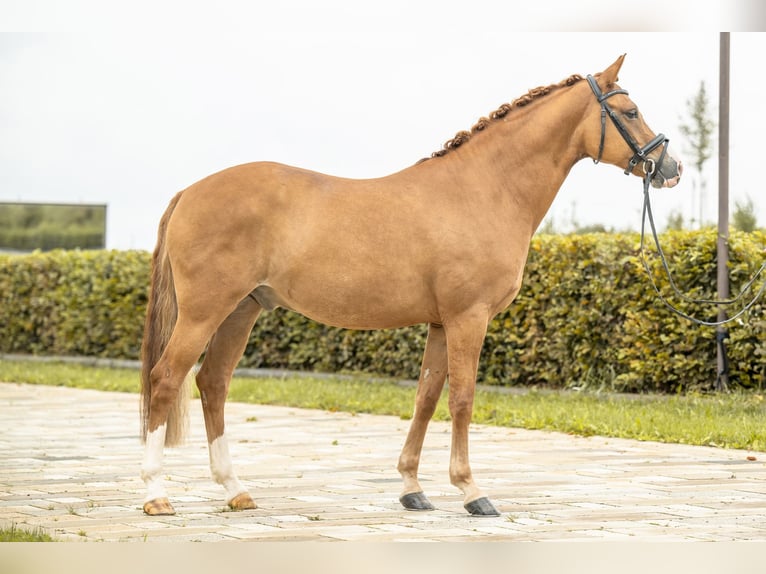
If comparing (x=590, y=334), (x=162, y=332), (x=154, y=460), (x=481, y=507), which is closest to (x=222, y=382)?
(x=162, y=332)

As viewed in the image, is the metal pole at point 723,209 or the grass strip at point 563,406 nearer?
the grass strip at point 563,406

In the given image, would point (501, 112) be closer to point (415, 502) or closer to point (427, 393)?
point (427, 393)

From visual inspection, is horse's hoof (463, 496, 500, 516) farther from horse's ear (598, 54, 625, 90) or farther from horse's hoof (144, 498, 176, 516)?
horse's ear (598, 54, 625, 90)

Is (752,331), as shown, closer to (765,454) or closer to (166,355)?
(765,454)

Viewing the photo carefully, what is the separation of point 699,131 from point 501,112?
50.0 ft

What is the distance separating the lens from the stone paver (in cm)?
537

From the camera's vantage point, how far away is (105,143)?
1953 centimetres

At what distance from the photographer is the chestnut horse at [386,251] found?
236 inches

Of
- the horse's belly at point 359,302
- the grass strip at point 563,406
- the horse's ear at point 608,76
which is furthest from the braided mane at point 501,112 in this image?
the grass strip at point 563,406

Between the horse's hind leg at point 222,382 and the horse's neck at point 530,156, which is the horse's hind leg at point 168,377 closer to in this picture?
the horse's hind leg at point 222,382

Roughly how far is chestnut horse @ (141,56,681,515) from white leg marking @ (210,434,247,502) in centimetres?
1

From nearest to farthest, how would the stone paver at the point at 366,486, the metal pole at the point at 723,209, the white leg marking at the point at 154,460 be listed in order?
the stone paver at the point at 366,486 < the white leg marking at the point at 154,460 < the metal pole at the point at 723,209

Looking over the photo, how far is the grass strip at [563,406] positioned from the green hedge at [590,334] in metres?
0.35

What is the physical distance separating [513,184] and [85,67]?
13.4 meters
